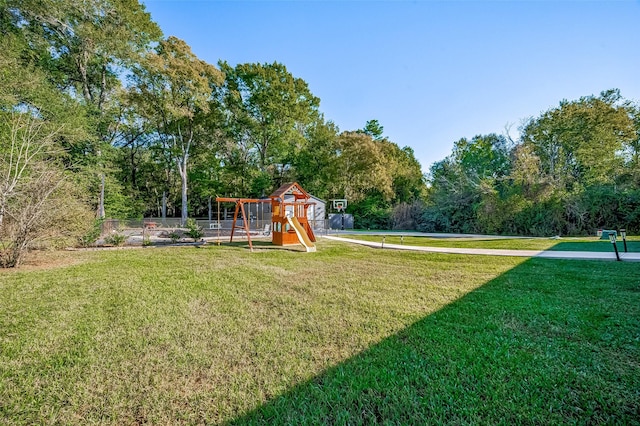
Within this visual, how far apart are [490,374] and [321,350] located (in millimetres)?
1485

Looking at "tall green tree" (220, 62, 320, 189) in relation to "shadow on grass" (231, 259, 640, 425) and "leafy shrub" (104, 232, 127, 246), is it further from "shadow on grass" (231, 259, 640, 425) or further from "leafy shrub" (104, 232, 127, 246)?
"shadow on grass" (231, 259, 640, 425)

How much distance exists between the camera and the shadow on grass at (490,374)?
1.88 meters

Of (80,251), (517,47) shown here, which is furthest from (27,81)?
(517,47)

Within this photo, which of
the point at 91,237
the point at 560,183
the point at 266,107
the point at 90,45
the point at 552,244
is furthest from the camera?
the point at 266,107

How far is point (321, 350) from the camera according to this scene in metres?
Result: 2.79

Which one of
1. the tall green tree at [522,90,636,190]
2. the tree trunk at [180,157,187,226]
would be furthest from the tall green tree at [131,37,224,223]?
the tall green tree at [522,90,636,190]

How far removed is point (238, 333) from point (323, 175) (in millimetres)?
24734

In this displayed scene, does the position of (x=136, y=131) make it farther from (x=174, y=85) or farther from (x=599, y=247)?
(x=599, y=247)

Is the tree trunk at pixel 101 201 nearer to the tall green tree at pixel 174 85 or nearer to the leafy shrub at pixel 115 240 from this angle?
the tall green tree at pixel 174 85

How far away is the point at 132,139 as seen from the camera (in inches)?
1070

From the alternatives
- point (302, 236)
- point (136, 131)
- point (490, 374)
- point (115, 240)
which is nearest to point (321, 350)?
point (490, 374)

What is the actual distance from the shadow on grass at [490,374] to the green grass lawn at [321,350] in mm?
13

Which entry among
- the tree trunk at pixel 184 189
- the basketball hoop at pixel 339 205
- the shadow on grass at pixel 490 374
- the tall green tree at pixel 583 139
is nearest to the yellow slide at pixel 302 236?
the shadow on grass at pixel 490 374

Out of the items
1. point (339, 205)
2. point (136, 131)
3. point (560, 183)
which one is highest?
point (136, 131)
